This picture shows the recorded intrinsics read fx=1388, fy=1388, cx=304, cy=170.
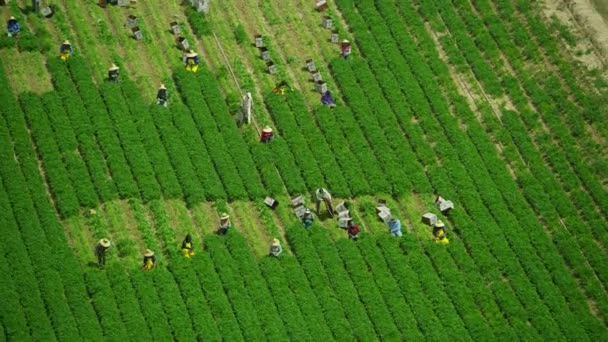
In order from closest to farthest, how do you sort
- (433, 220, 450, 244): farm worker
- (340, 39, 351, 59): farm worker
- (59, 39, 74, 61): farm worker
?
(433, 220, 450, 244): farm worker
(59, 39, 74, 61): farm worker
(340, 39, 351, 59): farm worker

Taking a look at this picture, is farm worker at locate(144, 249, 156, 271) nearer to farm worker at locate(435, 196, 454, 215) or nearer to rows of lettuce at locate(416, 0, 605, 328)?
farm worker at locate(435, 196, 454, 215)

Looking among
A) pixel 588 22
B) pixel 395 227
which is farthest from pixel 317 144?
pixel 588 22

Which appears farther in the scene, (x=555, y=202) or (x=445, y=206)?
(x=555, y=202)

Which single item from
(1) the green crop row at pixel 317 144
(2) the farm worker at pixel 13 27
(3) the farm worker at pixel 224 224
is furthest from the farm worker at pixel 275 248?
(2) the farm worker at pixel 13 27

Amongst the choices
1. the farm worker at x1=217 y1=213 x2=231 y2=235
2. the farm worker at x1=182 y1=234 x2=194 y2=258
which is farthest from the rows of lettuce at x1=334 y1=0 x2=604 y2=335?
the farm worker at x1=182 y1=234 x2=194 y2=258

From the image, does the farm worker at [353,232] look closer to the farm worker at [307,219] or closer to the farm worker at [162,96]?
the farm worker at [307,219]

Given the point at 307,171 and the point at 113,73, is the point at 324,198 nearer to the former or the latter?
the point at 307,171
